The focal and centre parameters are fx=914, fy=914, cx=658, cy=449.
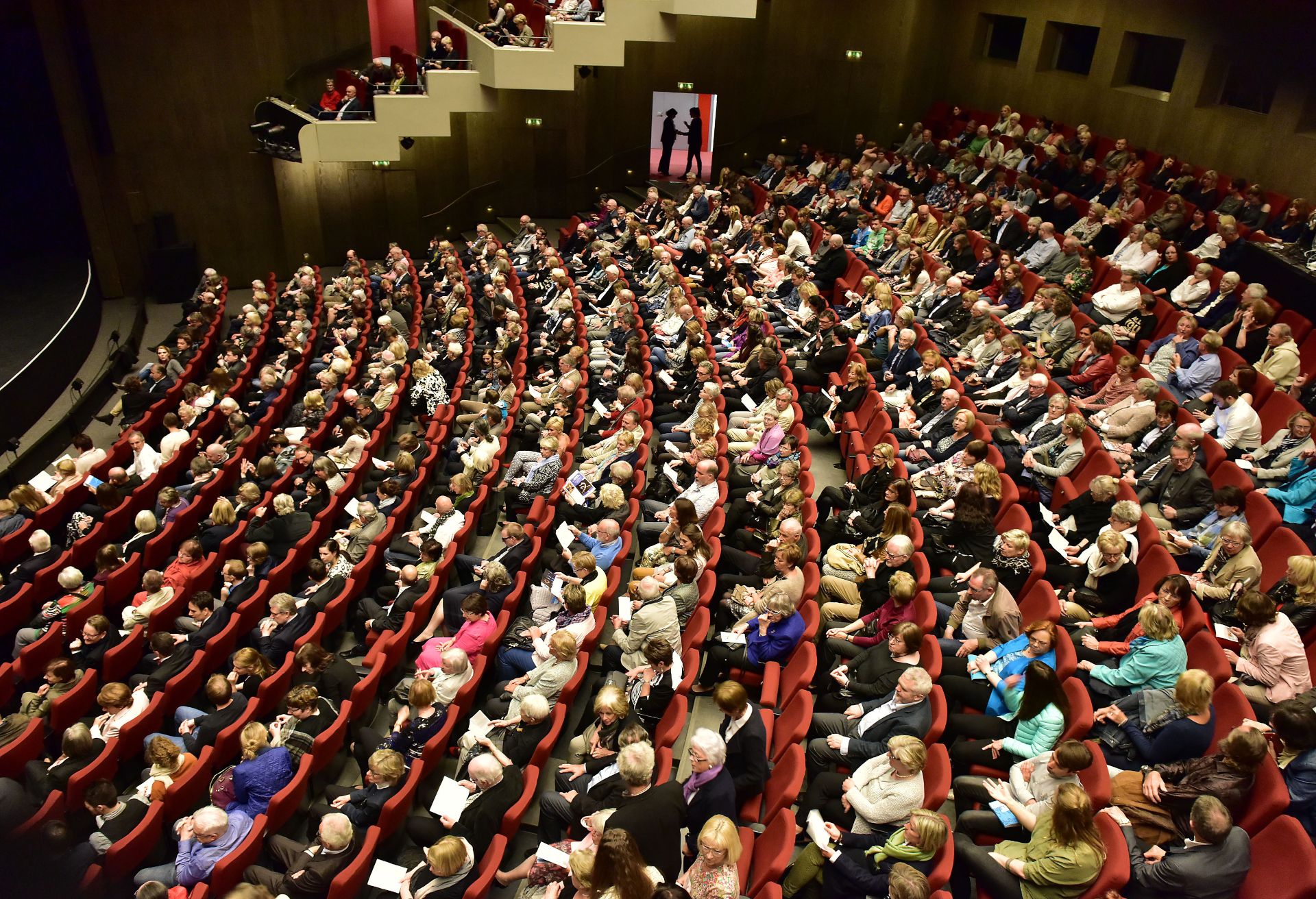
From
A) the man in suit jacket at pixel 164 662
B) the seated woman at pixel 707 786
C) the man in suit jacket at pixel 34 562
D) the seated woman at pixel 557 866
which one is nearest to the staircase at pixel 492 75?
the man in suit jacket at pixel 34 562

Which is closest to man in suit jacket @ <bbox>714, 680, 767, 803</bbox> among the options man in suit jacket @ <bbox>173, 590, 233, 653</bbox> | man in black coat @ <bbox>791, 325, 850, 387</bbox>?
man in suit jacket @ <bbox>173, 590, 233, 653</bbox>

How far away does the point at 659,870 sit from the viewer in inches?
113

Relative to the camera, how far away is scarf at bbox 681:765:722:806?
3033mm

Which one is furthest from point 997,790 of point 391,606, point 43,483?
point 43,483

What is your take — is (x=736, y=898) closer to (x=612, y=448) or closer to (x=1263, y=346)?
(x=612, y=448)

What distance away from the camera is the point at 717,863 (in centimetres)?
264

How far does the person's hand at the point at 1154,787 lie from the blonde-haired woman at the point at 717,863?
50.7 inches

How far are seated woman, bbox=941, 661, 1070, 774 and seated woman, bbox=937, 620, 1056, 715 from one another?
4 centimetres

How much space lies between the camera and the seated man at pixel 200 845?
10.3 ft

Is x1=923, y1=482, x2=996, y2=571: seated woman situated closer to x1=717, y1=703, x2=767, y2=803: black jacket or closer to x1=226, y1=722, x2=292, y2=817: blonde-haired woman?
x1=717, y1=703, x2=767, y2=803: black jacket

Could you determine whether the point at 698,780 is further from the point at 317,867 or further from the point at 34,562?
the point at 34,562

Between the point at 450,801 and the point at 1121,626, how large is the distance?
2661 millimetres

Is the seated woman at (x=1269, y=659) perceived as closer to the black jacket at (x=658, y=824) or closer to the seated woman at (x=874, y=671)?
the seated woman at (x=874, y=671)

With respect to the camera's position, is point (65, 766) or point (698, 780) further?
point (65, 766)
